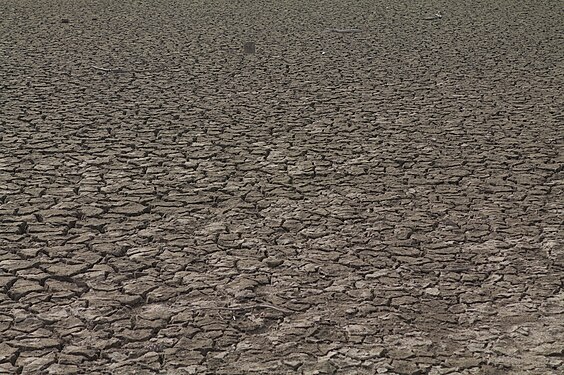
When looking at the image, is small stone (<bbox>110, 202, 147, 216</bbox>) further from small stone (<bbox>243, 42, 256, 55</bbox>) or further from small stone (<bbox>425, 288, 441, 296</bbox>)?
small stone (<bbox>243, 42, 256, 55</bbox>)

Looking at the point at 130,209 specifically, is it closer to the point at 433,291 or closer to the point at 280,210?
the point at 280,210

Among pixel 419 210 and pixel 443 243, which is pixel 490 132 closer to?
pixel 419 210

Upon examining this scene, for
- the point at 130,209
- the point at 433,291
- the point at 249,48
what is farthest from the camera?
the point at 249,48

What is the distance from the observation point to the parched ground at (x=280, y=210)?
2.43m

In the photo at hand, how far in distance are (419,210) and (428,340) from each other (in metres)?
1.00

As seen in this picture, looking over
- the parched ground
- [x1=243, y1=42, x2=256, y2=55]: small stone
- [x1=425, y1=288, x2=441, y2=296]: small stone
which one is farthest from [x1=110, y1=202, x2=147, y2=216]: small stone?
[x1=243, y1=42, x2=256, y2=55]: small stone

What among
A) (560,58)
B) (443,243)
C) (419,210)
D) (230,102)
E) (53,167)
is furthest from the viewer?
(560,58)

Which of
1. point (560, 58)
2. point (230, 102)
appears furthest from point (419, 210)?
point (560, 58)

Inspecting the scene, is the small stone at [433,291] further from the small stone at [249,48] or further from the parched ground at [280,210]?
the small stone at [249,48]

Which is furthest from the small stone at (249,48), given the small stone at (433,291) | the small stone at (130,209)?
the small stone at (433,291)

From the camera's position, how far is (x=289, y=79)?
217 inches

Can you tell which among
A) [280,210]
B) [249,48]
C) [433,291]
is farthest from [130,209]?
[249,48]

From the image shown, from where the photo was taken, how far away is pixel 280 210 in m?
3.38

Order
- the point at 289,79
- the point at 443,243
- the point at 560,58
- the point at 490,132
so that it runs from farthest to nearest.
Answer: the point at 560,58 < the point at 289,79 < the point at 490,132 < the point at 443,243
